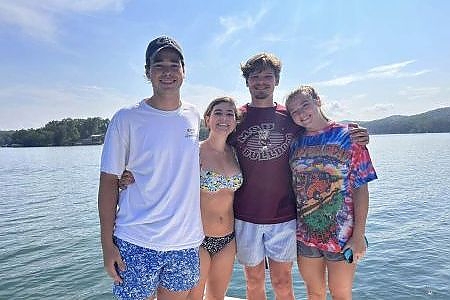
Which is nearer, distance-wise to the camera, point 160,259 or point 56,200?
point 160,259

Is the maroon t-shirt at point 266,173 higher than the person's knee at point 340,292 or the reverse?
higher

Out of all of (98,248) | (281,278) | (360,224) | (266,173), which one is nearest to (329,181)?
(360,224)

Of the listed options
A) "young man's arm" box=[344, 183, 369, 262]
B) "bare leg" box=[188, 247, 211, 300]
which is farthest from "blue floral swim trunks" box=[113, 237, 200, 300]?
"young man's arm" box=[344, 183, 369, 262]

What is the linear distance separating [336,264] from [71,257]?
896 centimetres

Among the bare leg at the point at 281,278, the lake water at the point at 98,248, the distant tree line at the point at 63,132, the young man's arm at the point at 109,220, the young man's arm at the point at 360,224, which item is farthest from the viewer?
the distant tree line at the point at 63,132

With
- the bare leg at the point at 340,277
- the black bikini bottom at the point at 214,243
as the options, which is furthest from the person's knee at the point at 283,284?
the black bikini bottom at the point at 214,243

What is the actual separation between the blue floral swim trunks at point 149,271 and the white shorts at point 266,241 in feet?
3.21

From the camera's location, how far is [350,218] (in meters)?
3.18

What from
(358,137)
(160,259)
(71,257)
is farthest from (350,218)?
(71,257)

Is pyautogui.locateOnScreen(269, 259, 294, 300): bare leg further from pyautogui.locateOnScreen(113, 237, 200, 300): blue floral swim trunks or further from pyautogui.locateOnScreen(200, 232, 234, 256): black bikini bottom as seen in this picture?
pyautogui.locateOnScreen(113, 237, 200, 300): blue floral swim trunks

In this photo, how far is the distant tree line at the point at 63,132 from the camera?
4439 inches

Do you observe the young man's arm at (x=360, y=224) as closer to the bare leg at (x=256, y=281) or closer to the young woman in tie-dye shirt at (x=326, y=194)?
the young woman in tie-dye shirt at (x=326, y=194)

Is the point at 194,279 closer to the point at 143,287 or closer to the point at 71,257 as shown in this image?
the point at 143,287

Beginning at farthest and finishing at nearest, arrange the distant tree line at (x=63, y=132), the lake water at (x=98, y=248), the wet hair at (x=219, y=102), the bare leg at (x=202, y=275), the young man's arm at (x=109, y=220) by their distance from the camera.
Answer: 1. the distant tree line at (x=63, y=132)
2. the lake water at (x=98, y=248)
3. the wet hair at (x=219, y=102)
4. the bare leg at (x=202, y=275)
5. the young man's arm at (x=109, y=220)
